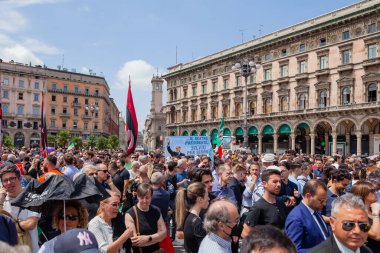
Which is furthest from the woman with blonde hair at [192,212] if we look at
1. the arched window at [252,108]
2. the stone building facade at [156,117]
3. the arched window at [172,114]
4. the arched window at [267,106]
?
the stone building facade at [156,117]

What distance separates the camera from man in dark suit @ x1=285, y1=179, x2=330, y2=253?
4.01 metres

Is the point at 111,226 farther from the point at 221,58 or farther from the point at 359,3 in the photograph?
the point at 221,58

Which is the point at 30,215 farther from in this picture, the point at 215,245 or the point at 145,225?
the point at 215,245

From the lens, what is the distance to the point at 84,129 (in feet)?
269

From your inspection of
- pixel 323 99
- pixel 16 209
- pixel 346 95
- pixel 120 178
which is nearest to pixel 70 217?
pixel 16 209

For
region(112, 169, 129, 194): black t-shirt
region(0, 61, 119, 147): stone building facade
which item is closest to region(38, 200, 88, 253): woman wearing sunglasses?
region(112, 169, 129, 194): black t-shirt

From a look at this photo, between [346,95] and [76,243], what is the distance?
127ft

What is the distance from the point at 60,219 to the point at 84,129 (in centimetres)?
8133

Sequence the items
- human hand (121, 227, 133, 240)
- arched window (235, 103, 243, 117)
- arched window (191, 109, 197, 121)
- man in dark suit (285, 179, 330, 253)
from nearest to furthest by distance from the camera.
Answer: man in dark suit (285, 179, 330, 253)
human hand (121, 227, 133, 240)
arched window (235, 103, 243, 117)
arched window (191, 109, 197, 121)

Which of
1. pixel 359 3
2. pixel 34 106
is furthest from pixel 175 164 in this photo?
pixel 34 106

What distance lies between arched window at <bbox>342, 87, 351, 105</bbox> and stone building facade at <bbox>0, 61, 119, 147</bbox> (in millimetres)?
45968

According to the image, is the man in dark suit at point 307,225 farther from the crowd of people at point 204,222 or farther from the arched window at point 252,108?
the arched window at point 252,108

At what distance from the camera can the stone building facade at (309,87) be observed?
115 feet

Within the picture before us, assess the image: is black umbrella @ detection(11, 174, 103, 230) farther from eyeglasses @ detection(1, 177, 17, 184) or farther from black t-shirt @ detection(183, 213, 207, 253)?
black t-shirt @ detection(183, 213, 207, 253)
